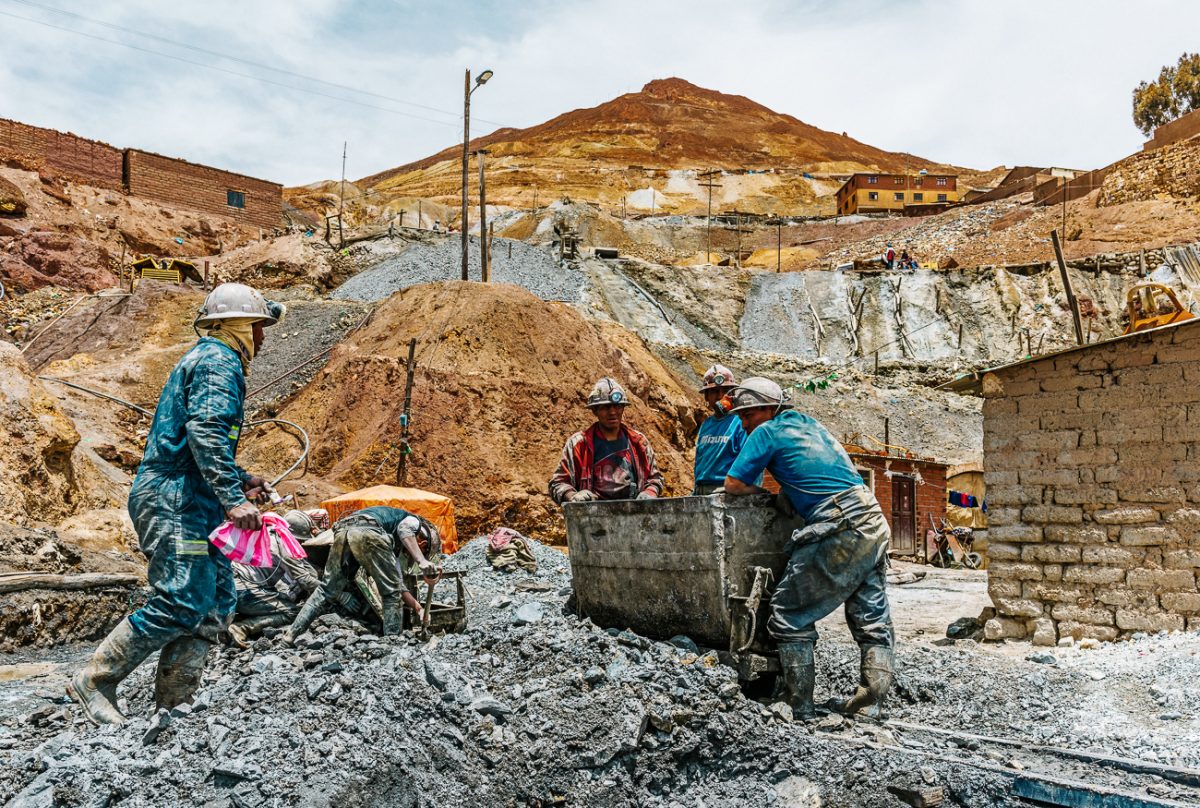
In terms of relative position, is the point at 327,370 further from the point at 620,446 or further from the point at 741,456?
the point at 741,456

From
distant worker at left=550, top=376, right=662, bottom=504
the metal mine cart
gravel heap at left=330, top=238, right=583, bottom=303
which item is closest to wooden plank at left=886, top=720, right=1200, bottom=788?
the metal mine cart

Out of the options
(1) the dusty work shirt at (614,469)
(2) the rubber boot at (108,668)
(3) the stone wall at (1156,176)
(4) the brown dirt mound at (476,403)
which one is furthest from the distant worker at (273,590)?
(3) the stone wall at (1156,176)

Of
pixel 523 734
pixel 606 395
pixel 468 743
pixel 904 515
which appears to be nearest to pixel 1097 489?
pixel 606 395

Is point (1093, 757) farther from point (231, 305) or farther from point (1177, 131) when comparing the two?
point (1177, 131)

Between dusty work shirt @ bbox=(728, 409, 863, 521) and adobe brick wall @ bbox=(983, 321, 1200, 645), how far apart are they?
3668mm

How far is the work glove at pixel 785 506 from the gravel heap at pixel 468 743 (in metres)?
0.83

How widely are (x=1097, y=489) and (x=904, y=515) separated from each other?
13.6 metres

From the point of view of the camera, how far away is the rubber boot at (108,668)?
12.6ft

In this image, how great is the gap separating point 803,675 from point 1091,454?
4133 millimetres

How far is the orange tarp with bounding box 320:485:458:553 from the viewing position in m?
11.2

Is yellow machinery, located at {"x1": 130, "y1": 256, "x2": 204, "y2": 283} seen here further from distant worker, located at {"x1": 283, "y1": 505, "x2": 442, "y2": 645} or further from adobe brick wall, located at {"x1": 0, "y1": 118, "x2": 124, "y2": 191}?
distant worker, located at {"x1": 283, "y1": 505, "x2": 442, "y2": 645}

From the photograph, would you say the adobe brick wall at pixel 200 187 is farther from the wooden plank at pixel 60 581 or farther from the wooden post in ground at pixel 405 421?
the wooden plank at pixel 60 581

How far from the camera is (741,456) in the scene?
485 cm

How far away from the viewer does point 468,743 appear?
4023mm
